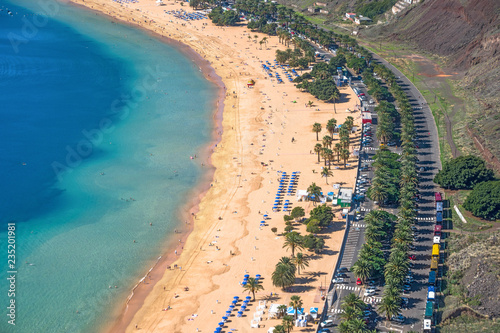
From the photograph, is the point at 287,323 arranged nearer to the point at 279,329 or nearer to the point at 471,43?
the point at 279,329

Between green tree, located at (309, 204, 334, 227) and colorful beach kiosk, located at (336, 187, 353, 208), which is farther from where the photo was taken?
colorful beach kiosk, located at (336, 187, 353, 208)

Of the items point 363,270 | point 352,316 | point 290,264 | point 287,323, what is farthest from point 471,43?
point 287,323

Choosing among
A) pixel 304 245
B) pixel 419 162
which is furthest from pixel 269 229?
pixel 419 162

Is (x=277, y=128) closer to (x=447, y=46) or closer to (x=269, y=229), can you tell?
(x=269, y=229)

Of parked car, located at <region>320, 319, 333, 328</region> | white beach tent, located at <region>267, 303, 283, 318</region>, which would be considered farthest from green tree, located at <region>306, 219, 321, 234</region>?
parked car, located at <region>320, 319, 333, 328</region>

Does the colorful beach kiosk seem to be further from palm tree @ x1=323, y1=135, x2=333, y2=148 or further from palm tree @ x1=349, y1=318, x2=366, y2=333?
palm tree @ x1=349, y1=318, x2=366, y2=333

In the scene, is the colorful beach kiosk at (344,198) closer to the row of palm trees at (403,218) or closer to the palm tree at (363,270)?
the row of palm trees at (403,218)
